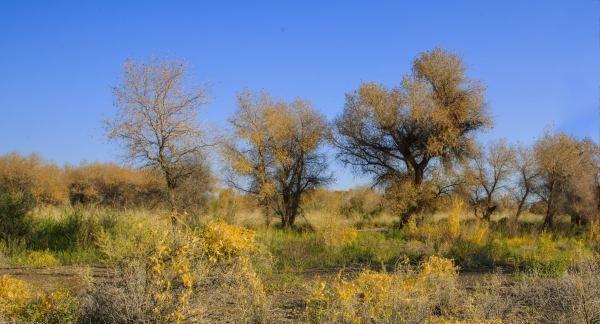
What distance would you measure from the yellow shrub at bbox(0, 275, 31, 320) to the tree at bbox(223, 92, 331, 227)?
647 inches

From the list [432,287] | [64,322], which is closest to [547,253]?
[432,287]

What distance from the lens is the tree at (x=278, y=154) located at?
76.1ft

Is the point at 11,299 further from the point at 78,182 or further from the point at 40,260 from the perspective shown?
the point at 78,182

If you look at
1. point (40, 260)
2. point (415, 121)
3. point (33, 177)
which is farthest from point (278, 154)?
point (33, 177)

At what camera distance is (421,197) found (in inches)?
871

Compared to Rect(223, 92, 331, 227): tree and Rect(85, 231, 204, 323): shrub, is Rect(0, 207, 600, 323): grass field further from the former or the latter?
Rect(223, 92, 331, 227): tree

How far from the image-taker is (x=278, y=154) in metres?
23.1

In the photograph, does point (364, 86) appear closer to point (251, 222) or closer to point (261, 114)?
point (261, 114)

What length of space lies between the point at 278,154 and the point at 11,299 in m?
17.5

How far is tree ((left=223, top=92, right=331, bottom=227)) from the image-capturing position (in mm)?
23188

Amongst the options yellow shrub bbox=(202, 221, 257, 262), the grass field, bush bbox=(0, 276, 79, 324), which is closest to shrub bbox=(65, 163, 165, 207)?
the grass field

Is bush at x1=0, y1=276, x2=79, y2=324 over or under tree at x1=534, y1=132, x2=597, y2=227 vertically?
under

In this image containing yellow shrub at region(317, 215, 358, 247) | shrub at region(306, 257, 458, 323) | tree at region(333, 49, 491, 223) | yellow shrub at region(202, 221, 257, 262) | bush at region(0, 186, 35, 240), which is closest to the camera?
shrub at region(306, 257, 458, 323)

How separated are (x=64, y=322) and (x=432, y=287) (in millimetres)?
4333
